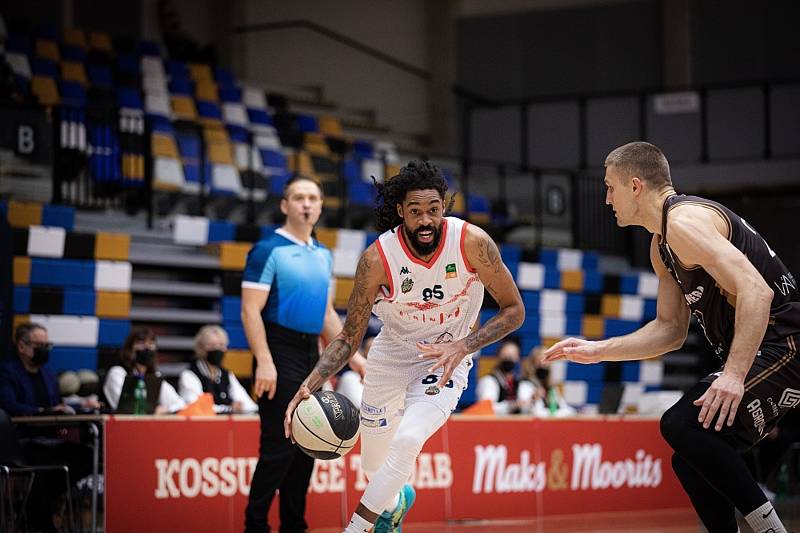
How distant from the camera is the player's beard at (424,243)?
4891 mm

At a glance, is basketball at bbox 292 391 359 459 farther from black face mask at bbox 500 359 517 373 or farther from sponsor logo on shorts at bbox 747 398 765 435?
black face mask at bbox 500 359 517 373

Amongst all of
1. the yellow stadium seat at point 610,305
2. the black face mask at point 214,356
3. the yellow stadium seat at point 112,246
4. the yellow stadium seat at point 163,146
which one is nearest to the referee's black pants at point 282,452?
the black face mask at point 214,356

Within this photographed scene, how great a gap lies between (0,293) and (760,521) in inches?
226

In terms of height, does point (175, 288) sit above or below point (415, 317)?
above

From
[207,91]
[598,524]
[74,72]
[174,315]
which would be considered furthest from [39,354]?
[207,91]

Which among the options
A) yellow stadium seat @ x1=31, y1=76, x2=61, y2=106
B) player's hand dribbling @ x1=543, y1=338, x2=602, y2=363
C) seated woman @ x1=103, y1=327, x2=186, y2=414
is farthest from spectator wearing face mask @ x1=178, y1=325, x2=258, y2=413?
yellow stadium seat @ x1=31, y1=76, x2=61, y2=106

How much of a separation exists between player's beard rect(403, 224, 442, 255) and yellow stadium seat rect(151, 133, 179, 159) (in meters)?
8.06

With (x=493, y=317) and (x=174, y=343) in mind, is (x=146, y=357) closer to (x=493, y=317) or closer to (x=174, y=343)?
(x=174, y=343)

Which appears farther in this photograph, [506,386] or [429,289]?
[506,386]

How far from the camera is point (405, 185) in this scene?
4.93 metres

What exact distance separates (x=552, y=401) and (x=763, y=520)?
6043 millimetres

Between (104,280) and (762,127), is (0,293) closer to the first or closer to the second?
(104,280)

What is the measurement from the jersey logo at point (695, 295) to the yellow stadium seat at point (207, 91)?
10981 millimetres

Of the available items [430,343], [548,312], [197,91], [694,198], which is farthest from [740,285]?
[197,91]
